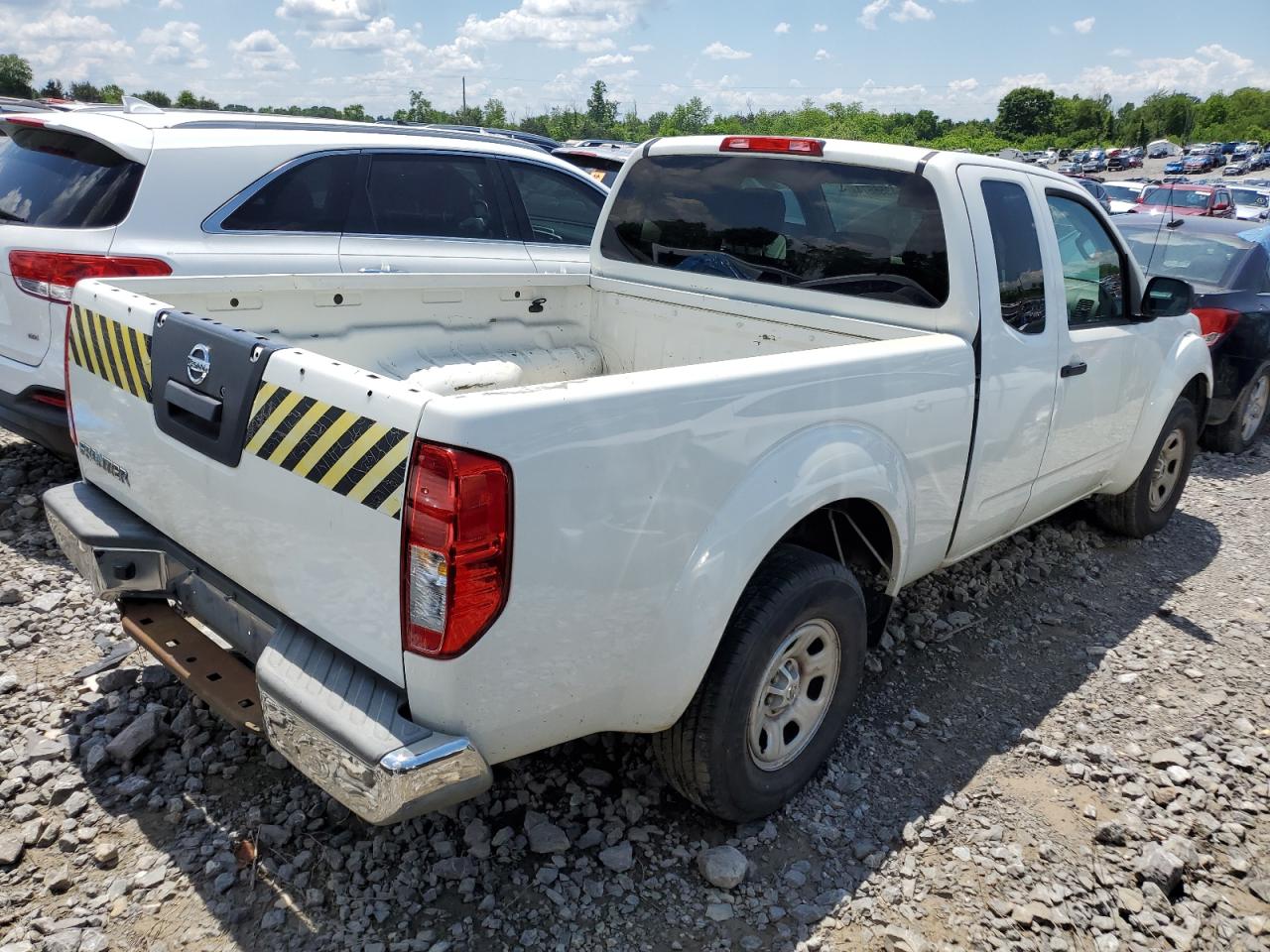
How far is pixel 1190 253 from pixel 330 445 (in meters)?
7.75

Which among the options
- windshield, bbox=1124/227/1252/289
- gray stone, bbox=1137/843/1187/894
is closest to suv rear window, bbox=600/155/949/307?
gray stone, bbox=1137/843/1187/894

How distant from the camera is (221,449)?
7.62 feet

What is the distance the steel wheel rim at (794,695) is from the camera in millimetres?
2736

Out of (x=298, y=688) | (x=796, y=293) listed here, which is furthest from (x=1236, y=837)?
(x=298, y=688)

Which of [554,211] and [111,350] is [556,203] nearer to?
[554,211]

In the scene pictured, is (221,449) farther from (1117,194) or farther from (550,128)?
(550,128)

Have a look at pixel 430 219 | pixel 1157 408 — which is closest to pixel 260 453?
pixel 430 219

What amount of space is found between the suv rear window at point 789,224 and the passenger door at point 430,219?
1.64 metres

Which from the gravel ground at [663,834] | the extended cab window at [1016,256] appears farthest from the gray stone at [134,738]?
the extended cab window at [1016,256]

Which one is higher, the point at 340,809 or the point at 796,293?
the point at 796,293

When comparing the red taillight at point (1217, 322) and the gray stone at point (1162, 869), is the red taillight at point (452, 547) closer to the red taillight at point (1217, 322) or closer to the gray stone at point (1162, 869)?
the gray stone at point (1162, 869)

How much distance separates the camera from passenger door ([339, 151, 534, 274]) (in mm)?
5242

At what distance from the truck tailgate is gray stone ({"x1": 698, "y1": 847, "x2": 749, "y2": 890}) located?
1172 millimetres

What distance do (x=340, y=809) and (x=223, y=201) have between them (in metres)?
3.20
